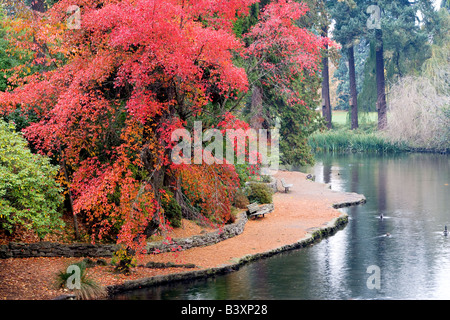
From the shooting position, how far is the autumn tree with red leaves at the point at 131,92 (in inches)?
615

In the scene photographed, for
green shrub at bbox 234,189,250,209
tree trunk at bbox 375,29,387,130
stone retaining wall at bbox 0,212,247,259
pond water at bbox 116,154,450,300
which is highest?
tree trunk at bbox 375,29,387,130

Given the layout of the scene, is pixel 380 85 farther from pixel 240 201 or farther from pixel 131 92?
pixel 131 92

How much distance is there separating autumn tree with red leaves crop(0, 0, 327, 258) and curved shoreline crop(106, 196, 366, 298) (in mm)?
992

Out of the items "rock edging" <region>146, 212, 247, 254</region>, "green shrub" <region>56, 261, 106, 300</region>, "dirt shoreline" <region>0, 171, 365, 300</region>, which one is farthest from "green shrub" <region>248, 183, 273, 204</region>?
"green shrub" <region>56, 261, 106, 300</region>

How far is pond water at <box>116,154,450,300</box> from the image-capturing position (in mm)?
14727

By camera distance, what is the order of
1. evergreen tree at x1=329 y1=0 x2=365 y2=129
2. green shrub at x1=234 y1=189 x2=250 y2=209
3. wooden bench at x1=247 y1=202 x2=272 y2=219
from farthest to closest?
evergreen tree at x1=329 y1=0 x2=365 y2=129, green shrub at x1=234 y1=189 x2=250 y2=209, wooden bench at x1=247 y1=202 x2=272 y2=219

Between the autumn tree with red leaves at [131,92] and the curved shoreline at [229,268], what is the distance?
3.25ft

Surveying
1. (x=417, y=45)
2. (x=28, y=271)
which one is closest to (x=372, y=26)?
(x=417, y=45)

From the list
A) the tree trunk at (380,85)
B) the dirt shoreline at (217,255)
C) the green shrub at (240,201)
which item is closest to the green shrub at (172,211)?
the dirt shoreline at (217,255)

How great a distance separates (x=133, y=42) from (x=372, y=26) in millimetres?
44269

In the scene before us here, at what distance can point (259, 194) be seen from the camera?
25500 millimetres

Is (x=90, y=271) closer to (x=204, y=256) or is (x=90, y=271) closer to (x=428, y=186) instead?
(x=204, y=256)

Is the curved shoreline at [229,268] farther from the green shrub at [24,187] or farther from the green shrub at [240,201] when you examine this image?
the green shrub at [240,201]

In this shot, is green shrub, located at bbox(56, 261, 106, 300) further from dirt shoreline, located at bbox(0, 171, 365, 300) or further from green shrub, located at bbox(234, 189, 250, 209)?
green shrub, located at bbox(234, 189, 250, 209)
